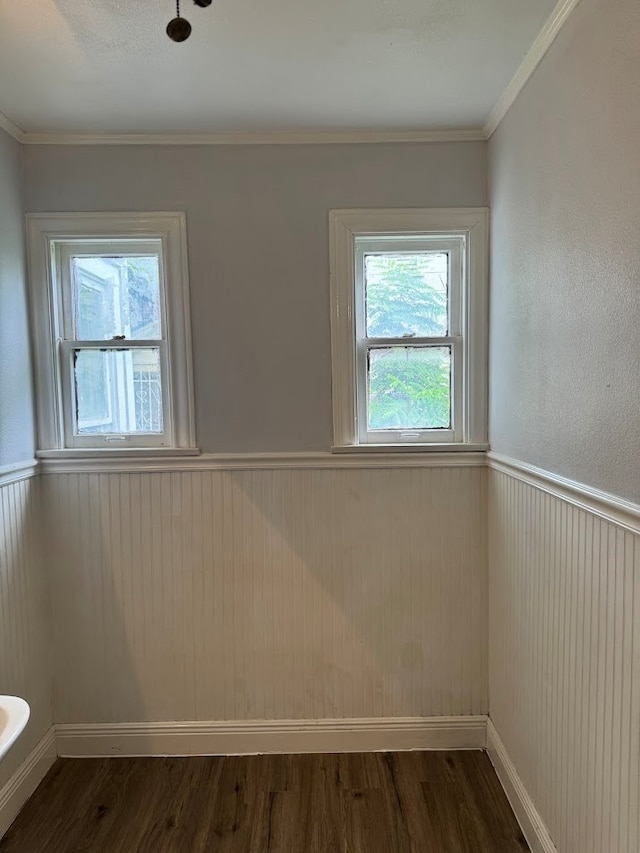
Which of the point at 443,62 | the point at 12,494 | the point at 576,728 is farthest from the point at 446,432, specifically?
the point at 12,494

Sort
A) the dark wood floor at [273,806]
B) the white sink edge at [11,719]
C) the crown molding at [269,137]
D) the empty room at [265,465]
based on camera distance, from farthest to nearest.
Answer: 1. the crown molding at [269,137]
2. the empty room at [265,465]
3. the dark wood floor at [273,806]
4. the white sink edge at [11,719]

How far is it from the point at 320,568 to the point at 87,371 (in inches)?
51.4

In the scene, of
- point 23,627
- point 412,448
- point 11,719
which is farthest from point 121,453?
point 412,448

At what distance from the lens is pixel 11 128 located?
6.63 feet

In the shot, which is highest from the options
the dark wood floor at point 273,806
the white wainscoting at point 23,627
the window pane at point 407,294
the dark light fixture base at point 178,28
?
the dark light fixture base at point 178,28

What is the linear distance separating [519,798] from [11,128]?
10.2 feet

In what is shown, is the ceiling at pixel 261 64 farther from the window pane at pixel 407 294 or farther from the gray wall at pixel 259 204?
the window pane at pixel 407 294

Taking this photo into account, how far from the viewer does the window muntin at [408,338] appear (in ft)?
7.25

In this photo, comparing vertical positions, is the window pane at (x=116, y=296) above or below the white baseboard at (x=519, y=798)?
above

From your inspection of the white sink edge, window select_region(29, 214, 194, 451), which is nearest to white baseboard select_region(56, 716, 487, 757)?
the white sink edge

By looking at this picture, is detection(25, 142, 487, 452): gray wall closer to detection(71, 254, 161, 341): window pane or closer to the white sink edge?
detection(71, 254, 161, 341): window pane

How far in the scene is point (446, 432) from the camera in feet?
7.37

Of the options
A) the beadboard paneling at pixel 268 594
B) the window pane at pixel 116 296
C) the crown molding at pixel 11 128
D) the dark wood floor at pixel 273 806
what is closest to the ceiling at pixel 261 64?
the crown molding at pixel 11 128

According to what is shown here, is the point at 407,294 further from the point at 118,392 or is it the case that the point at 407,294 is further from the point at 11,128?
the point at 11,128
